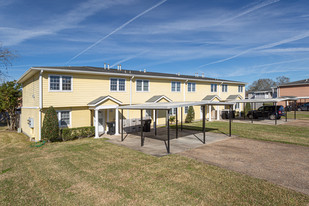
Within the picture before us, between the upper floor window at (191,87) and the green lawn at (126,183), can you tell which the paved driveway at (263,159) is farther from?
the upper floor window at (191,87)

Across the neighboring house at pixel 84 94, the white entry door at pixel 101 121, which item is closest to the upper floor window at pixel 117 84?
the neighboring house at pixel 84 94

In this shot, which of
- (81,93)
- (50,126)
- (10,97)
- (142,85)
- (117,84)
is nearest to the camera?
(50,126)

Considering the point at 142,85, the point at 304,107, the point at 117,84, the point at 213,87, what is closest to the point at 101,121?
the point at 117,84

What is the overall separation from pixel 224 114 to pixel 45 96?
70.2 ft

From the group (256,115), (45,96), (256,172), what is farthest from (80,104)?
(256,115)

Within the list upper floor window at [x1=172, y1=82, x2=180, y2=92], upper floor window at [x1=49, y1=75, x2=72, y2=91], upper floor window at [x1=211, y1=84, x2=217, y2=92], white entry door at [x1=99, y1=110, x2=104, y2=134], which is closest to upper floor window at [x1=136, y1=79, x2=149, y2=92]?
upper floor window at [x1=172, y1=82, x2=180, y2=92]

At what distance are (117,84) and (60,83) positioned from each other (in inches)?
185

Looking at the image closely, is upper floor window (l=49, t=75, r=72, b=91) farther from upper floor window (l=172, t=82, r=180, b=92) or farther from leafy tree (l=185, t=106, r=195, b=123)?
leafy tree (l=185, t=106, r=195, b=123)

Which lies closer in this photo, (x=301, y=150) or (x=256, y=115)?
(x=301, y=150)

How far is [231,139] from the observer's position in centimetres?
1298

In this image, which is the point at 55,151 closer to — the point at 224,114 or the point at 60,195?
the point at 60,195

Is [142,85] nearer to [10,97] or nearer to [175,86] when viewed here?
[175,86]

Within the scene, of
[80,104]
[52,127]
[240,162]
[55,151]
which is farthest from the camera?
[80,104]

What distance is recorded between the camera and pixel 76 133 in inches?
Result: 537
